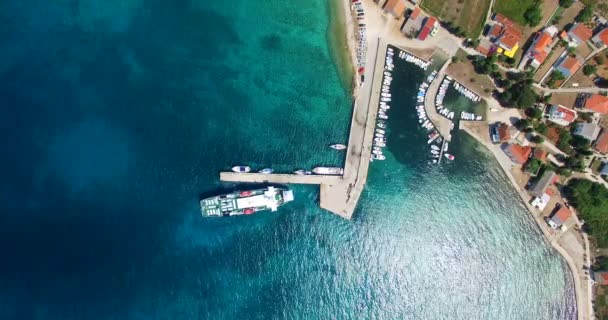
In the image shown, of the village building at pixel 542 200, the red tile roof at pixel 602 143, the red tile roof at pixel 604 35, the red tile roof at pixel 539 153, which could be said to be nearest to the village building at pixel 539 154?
the red tile roof at pixel 539 153

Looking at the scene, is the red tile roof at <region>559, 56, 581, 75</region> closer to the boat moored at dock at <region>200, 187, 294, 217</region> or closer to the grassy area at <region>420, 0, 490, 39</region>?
the grassy area at <region>420, 0, 490, 39</region>

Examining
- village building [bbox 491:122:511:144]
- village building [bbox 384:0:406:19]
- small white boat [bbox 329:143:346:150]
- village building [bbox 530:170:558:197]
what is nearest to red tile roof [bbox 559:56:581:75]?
village building [bbox 491:122:511:144]

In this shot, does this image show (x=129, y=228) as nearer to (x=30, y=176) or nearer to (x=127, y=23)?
(x=30, y=176)

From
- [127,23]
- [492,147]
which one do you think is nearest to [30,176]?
[127,23]

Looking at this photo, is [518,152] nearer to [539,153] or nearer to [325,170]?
[539,153]

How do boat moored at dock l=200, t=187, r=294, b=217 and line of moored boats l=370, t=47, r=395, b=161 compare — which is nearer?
boat moored at dock l=200, t=187, r=294, b=217

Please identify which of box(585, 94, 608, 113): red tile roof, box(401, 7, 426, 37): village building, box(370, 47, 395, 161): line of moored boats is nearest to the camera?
box(585, 94, 608, 113): red tile roof
